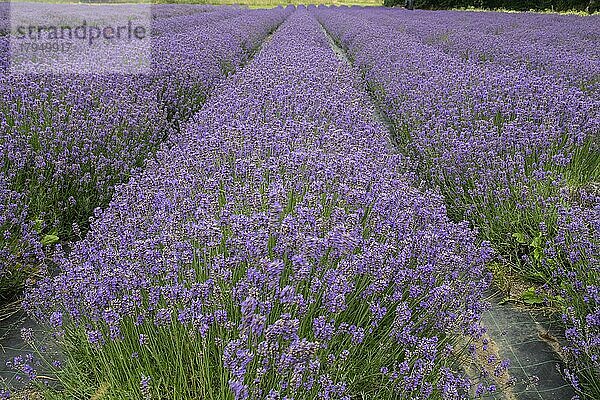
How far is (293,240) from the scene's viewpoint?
1.96 m

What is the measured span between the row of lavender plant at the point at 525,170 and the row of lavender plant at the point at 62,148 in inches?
86.1

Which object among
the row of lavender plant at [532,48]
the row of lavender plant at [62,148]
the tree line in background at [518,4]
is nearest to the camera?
the row of lavender plant at [62,148]

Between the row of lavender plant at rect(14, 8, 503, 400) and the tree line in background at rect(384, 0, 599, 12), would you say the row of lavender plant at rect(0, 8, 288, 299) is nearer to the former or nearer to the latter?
the row of lavender plant at rect(14, 8, 503, 400)

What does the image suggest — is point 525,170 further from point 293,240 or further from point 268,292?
point 268,292

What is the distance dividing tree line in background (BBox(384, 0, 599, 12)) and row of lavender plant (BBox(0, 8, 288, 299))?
23841mm

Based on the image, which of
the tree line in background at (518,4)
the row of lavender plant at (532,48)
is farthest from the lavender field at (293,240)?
the tree line in background at (518,4)

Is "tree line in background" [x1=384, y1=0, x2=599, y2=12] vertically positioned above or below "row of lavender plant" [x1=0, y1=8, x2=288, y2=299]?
above

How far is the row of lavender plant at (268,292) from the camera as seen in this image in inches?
66.6

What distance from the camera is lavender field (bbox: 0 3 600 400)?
1.79 m

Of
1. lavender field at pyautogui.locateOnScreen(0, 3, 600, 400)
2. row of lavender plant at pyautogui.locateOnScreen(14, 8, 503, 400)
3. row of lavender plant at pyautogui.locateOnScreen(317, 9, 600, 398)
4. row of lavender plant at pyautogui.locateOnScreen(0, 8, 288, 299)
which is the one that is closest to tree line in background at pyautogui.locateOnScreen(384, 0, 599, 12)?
row of lavender plant at pyautogui.locateOnScreen(317, 9, 600, 398)

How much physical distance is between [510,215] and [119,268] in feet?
7.61

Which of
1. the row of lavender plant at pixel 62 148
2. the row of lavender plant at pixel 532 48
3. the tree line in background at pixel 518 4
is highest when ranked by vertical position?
the tree line in background at pixel 518 4

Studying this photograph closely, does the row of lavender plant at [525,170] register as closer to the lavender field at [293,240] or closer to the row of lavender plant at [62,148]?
the lavender field at [293,240]

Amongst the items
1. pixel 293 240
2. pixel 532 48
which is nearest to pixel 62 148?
pixel 293 240
